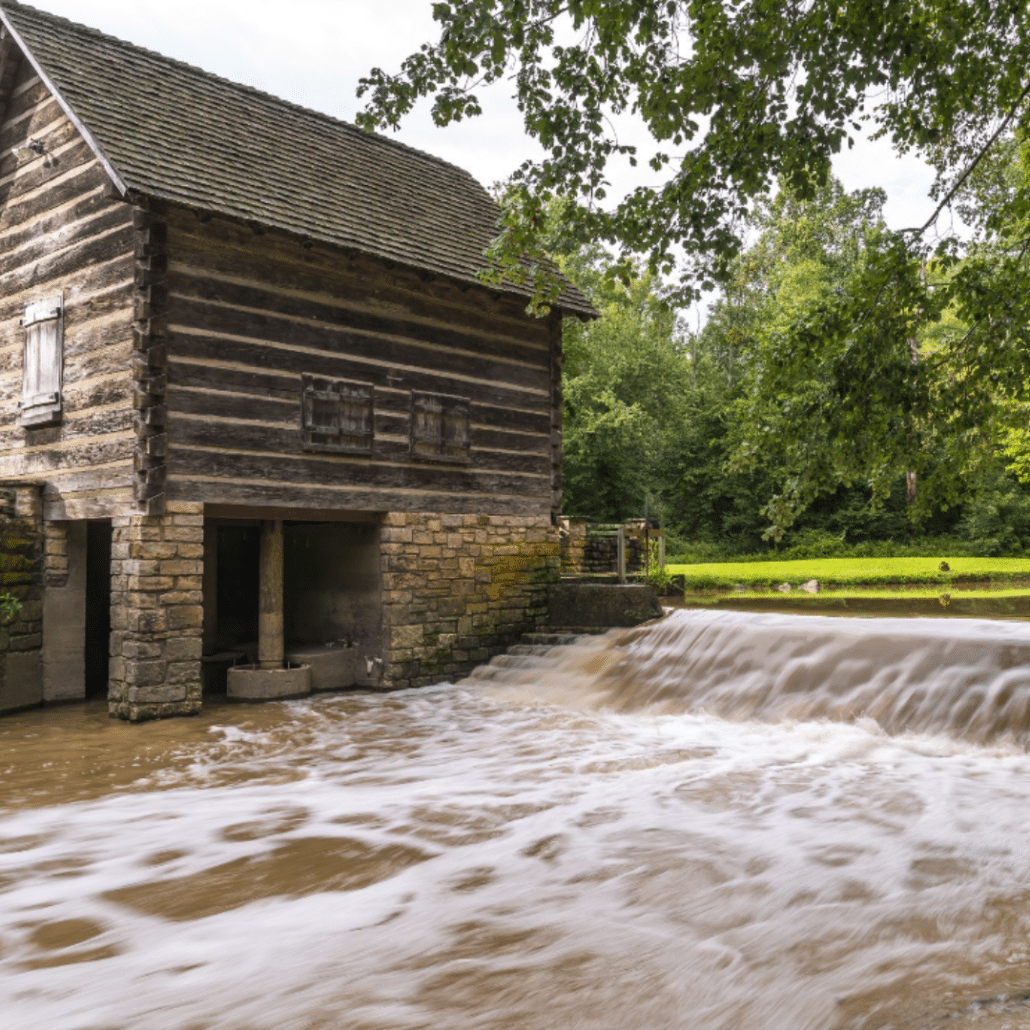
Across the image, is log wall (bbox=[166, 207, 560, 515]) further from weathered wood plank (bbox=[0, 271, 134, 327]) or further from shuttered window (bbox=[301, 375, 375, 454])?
weathered wood plank (bbox=[0, 271, 134, 327])

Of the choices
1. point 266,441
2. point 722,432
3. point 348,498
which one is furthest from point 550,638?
point 722,432

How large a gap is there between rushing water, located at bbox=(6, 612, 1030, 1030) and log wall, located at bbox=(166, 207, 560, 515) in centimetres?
283

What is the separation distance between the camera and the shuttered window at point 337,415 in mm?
10516

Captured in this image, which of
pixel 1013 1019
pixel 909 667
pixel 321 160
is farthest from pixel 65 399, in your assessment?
pixel 1013 1019

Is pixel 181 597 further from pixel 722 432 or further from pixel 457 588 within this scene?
pixel 722 432

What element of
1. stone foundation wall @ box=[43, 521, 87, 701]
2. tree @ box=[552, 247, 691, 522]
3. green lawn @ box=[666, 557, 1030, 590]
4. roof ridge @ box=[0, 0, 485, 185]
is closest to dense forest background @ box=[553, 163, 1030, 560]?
tree @ box=[552, 247, 691, 522]

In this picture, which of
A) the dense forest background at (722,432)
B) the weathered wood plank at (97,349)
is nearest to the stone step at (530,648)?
the weathered wood plank at (97,349)

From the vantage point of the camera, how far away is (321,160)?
40.1 feet

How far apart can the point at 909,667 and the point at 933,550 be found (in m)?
21.8

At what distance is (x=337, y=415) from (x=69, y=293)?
3.22 metres

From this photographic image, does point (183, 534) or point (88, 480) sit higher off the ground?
point (88, 480)

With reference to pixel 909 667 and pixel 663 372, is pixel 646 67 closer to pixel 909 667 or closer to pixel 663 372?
pixel 909 667

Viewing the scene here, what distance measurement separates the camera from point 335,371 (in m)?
10.8

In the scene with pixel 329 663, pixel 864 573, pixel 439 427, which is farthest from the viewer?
pixel 864 573
